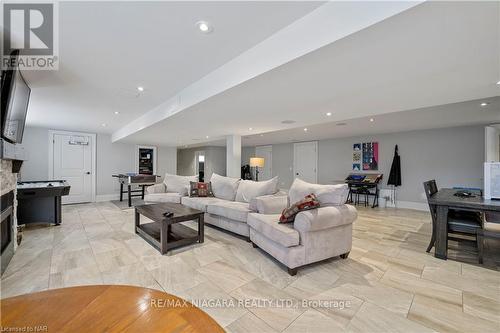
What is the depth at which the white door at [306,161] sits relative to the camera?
8.14 metres

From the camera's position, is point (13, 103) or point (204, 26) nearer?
point (204, 26)

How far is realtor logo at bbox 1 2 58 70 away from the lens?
1.55 metres

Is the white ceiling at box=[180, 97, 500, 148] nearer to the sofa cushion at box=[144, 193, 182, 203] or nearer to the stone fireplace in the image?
the sofa cushion at box=[144, 193, 182, 203]

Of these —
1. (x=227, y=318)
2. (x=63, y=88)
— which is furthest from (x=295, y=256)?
(x=63, y=88)

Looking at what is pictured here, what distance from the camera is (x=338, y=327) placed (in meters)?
1.57

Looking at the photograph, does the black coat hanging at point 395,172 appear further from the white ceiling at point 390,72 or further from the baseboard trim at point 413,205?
the white ceiling at point 390,72

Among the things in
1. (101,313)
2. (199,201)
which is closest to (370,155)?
(199,201)

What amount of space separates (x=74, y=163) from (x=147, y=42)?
21.6 feet

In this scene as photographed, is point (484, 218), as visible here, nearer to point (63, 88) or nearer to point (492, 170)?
point (492, 170)

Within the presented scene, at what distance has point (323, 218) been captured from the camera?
2395mm

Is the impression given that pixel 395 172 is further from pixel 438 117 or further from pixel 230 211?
pixel 230 211

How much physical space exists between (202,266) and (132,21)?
96.6 inches

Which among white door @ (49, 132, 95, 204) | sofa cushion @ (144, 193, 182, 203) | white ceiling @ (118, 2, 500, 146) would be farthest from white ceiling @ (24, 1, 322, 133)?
white door @ (49, 132, 95, 204)

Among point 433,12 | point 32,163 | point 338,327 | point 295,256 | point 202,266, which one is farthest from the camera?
point 32,163
